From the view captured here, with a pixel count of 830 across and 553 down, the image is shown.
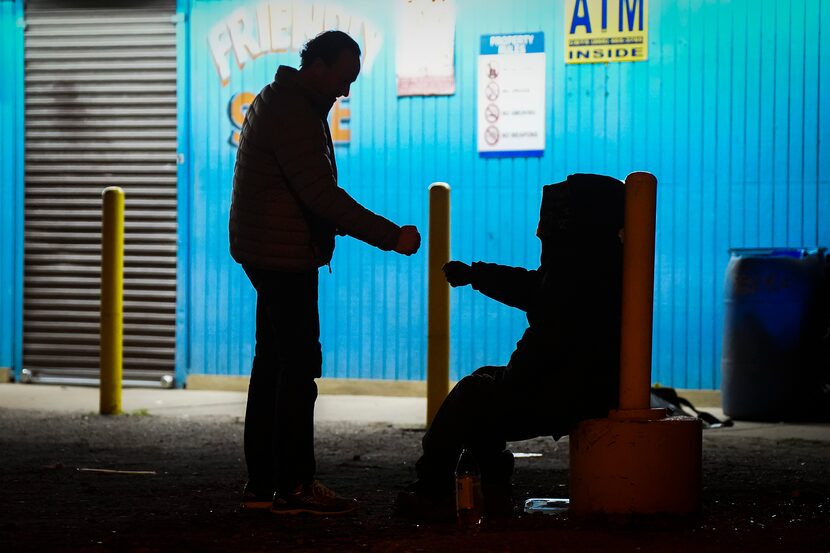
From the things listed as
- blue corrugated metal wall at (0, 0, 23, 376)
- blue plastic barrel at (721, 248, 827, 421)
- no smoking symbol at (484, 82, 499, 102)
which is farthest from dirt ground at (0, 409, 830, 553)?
no smoking symbol at (484, 82, 499, 102)

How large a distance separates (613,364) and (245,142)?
1636mm

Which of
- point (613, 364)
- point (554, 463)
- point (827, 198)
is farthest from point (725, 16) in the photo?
point (613, 364)

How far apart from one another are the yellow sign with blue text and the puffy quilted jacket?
5.00 metres

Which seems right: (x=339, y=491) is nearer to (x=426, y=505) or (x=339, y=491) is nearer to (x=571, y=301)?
(x=426, y=505)

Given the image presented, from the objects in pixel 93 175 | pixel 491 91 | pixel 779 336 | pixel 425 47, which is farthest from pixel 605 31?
pixel 93 175

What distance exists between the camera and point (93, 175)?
33.4 feet

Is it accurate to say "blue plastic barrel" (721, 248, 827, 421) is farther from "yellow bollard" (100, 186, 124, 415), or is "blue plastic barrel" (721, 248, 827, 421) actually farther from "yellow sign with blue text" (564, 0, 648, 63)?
"yellow bollard" (100, 186, 124, 415)

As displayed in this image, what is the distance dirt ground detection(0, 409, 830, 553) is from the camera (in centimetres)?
393

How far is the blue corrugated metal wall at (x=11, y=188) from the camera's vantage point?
10234mm

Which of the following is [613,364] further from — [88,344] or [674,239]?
[88,344]

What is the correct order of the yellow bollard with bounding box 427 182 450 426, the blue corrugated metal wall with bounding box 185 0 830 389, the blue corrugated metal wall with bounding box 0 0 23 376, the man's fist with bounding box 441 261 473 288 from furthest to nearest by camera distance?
the blue corrugated metal wall with bounding box 0 0 23 376, the blue corrugated metal wall with bounding box 185 0 830 389, the yellow bollard with bounding box 427 182 450 426, the man's fist with bounding box 441 261 473 288

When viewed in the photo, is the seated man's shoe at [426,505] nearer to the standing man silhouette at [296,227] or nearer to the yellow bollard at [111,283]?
the standing man silhouette at [296,227]

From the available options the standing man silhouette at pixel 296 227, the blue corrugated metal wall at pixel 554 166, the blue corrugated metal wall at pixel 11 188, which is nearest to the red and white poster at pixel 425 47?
the blue corrugated metal wall at pixel 554 166

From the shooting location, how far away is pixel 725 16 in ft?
28.8
